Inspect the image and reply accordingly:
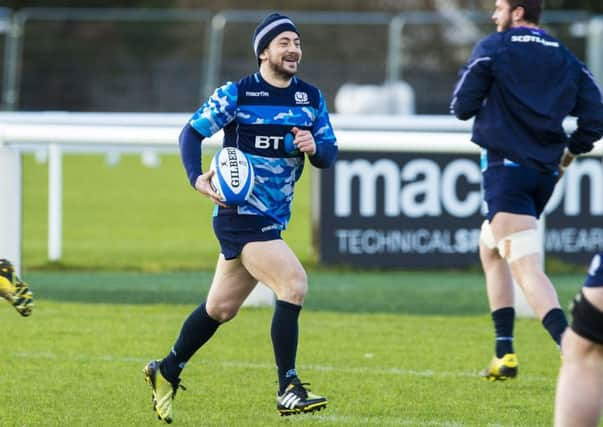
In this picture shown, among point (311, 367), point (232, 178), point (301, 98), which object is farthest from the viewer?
point (311, 367)

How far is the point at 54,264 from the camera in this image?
14023 millimetres

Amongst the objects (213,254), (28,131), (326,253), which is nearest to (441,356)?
(28,131)

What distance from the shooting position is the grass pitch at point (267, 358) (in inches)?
284

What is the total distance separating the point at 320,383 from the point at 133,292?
4.31 metres

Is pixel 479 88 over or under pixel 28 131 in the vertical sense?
over

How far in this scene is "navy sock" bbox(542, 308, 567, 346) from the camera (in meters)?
7.23

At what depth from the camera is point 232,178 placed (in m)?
6.75

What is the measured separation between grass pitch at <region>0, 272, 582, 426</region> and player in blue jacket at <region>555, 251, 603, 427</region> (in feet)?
6.28

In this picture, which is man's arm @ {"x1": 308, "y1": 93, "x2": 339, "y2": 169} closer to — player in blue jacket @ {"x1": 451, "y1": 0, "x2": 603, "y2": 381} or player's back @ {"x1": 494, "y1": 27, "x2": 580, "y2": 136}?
player in blue jacket @ {"x1": 451, "y1": 0, "x2": 603, "y2": 381}

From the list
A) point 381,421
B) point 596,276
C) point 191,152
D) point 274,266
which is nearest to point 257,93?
point 191,152

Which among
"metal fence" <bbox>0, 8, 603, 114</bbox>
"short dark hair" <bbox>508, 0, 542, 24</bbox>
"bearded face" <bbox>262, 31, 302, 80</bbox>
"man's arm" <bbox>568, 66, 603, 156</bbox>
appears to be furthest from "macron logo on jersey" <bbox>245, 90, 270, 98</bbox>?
"metal fence" <bbox>0, 8, 603, 114</bbox>

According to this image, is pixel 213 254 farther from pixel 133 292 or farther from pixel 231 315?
pixel 231 315

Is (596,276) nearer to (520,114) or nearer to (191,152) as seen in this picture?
(191,152)

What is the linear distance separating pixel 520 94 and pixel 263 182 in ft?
5.13
